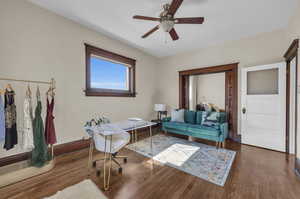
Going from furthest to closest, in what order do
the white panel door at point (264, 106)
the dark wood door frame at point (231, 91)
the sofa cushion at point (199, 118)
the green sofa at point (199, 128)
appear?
the sofa cushion at point (199, 118)
the dark wood door frame at point (231, 91)
the green sofa at point (199, 128)
the white panel door at point (264, 106)

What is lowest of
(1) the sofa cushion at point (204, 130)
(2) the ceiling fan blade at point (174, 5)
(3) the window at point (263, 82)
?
(1) the sofa cushion at point (204, 130)

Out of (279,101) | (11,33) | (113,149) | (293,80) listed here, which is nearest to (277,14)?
(293,80)

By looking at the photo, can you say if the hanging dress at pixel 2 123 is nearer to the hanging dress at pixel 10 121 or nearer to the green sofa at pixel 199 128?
the hanging dress at pixel 10 121

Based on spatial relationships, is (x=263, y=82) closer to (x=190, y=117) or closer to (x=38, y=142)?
(x=190, y=117)

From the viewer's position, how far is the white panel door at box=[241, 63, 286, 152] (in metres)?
2.85

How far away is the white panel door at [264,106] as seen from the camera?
9.34 feet

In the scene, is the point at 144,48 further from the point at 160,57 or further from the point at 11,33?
the point at 11,33

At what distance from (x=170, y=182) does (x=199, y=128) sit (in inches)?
70.3

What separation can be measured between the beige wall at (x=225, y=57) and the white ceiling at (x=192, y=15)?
23 cm

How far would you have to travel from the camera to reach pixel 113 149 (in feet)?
6.22

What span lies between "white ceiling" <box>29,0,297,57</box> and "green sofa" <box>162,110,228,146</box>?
215cm

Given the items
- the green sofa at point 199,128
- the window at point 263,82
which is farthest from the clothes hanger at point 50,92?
the window at point 263,82

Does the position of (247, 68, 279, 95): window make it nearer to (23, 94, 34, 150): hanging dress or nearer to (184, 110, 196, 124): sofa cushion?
(184, 110, 196, 124): sofa cushion

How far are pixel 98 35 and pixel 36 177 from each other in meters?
3.14
